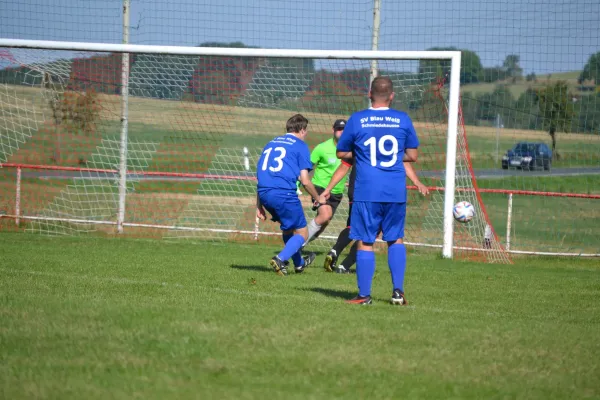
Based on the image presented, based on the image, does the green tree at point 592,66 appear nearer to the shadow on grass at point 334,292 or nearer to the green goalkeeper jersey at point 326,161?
the green goalkeeper jersey at point 326,161

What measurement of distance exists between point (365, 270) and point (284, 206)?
2.66 meters

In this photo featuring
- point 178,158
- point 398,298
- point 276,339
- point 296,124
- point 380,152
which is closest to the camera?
point 276,339

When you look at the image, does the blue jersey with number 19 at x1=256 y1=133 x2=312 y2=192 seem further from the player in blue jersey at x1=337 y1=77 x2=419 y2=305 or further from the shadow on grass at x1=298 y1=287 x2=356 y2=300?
the player in blue jersey at x1=337 y1=77 x2=419 y2=305

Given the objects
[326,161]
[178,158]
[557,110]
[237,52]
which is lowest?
[178,158]

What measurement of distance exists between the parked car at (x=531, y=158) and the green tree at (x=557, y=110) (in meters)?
0.46

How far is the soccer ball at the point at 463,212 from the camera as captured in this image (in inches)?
526

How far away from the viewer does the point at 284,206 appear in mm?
10000

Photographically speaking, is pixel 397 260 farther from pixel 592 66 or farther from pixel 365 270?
pixel 592 66

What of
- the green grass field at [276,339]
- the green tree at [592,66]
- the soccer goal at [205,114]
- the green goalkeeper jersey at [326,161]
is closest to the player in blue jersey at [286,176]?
the green grass field at [276,339]

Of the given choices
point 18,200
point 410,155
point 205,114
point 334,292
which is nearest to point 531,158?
point 205,114

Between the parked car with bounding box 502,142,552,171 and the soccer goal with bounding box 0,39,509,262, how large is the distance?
18.1 feet

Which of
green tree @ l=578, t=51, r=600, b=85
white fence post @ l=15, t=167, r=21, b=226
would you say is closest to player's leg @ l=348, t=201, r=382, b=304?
white fence post @ l=15, t=167, r=21, b=226

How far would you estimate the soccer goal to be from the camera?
14266mm

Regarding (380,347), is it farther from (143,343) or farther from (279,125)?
(279,125)
